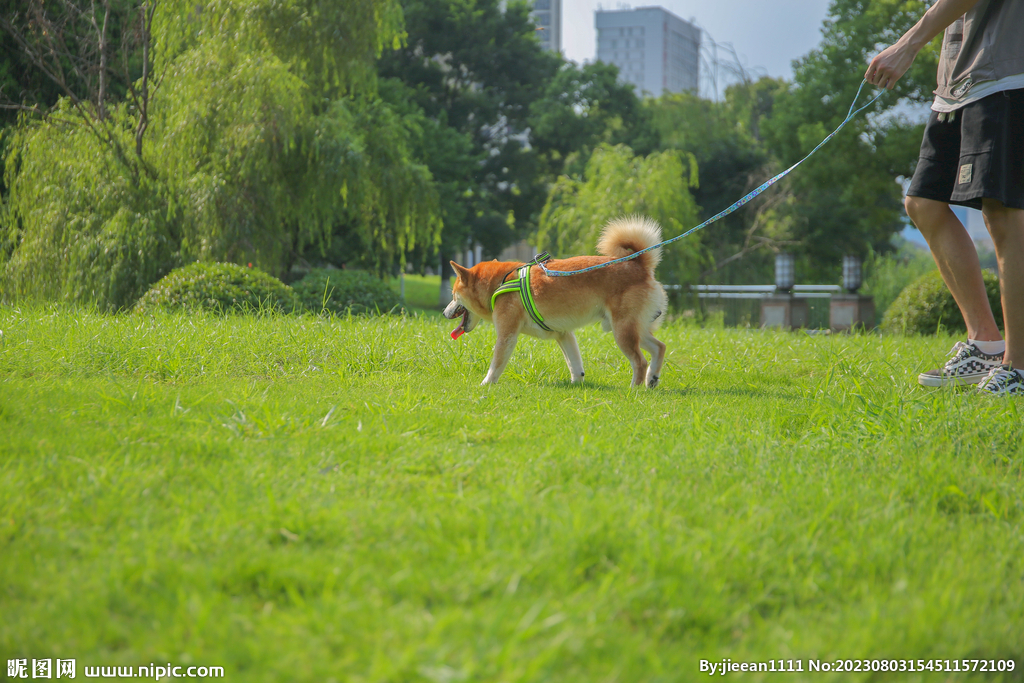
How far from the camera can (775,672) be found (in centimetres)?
135

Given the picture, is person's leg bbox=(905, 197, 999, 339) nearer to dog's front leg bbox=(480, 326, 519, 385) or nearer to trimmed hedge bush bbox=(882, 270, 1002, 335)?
dog's front leg bbox=(480, 326, 519, 385)

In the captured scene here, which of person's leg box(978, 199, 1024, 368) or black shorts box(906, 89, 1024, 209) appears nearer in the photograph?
black shorts box(906, 89, 1024, 209)

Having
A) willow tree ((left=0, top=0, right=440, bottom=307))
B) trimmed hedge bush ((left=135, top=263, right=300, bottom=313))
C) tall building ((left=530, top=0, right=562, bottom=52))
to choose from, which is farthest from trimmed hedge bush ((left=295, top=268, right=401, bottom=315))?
tall building ((left=530, top=0, right=562, bottom=52))

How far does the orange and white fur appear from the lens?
4352 mm

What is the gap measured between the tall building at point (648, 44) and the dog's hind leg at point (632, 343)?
136 metres

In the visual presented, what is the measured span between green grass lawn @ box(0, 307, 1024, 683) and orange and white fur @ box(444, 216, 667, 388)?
69cm

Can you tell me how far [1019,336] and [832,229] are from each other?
1014 inches

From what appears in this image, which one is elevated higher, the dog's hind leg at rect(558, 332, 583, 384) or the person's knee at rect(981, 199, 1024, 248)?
the person's knee at rect(981, 199, 1024, 248)

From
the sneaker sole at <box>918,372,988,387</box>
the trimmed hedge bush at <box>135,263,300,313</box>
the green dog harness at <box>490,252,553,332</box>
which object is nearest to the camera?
the sneaker sole at <box>918,372,988,387</box>

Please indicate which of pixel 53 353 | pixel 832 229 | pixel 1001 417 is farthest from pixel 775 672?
pixel 832 229

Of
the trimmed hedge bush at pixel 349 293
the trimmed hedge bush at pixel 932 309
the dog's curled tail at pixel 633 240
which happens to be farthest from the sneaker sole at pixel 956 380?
the trimmed hedge bush at pixel 349 293

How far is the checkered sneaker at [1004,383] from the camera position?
131 inches

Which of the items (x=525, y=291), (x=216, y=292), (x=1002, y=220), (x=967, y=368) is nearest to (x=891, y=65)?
(x=1002, y=220)

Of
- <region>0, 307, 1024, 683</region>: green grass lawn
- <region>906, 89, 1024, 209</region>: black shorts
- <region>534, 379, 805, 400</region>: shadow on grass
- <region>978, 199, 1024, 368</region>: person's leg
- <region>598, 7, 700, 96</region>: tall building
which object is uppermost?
<region>598, 7, 700, 96</region>: tall building
